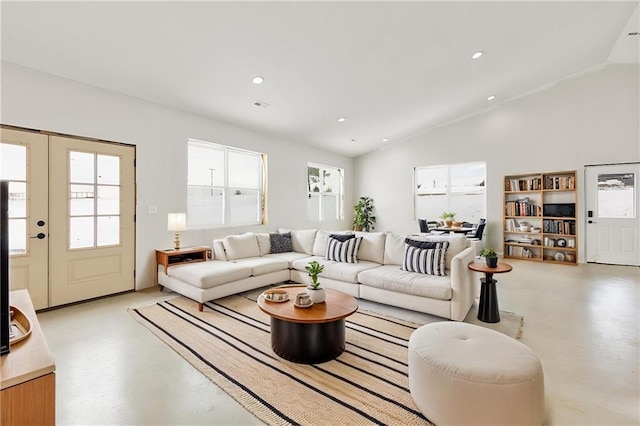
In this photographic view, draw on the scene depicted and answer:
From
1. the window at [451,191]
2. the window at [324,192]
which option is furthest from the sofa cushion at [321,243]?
the window at [451,191]

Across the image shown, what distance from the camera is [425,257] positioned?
3535mm

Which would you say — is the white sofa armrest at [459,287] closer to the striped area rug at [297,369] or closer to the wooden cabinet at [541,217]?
the striped area rug at [297,369]

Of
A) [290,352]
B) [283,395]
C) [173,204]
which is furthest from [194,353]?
[173,204]

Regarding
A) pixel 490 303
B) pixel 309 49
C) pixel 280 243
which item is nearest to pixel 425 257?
pixel 490 303

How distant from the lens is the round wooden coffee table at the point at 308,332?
2361 mm

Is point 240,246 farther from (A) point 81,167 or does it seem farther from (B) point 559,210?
(B) point 559,210

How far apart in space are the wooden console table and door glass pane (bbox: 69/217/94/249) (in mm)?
3243

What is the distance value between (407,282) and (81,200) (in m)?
4.11

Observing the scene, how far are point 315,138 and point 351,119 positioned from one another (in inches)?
43.0

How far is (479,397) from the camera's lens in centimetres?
154

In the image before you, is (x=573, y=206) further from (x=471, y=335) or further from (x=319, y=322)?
(x=319, y=322)

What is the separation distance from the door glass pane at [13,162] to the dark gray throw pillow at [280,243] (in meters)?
3.23

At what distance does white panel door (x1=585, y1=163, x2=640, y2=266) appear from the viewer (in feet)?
19.0

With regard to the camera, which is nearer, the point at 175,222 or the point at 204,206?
the point at 175,222
